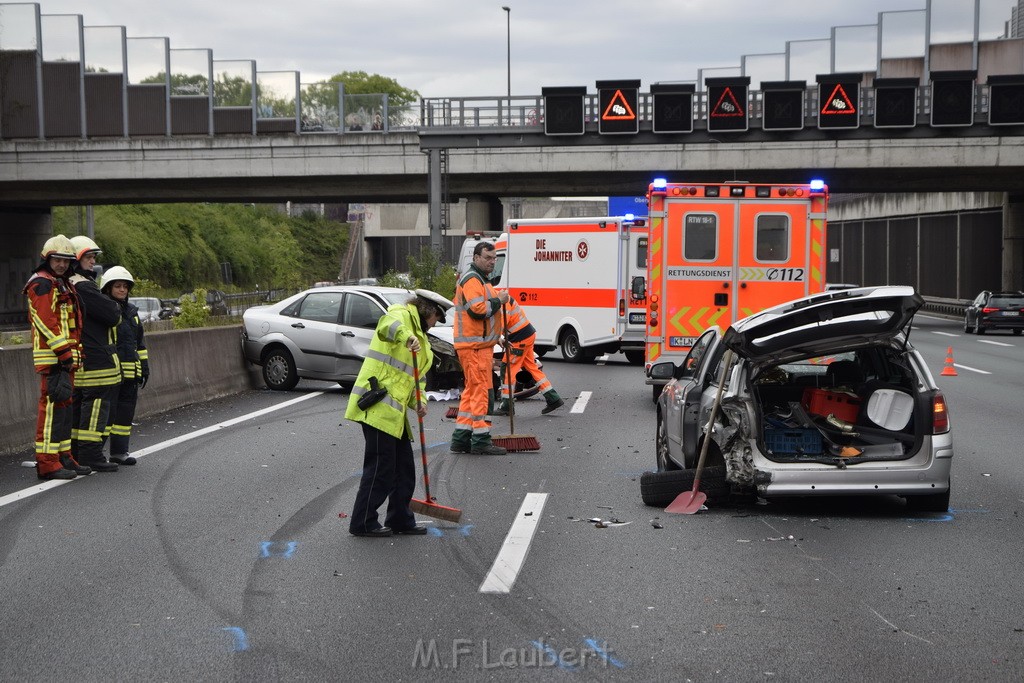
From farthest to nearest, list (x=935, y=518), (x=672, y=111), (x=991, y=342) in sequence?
(x=672, y=111) → (x=991, y=342) → (x=935, y=518)

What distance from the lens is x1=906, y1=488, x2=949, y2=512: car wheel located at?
841 cm

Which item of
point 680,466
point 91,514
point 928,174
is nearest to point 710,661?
point 680,466

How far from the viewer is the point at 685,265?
15.8 m

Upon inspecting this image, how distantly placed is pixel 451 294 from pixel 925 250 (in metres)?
32.7

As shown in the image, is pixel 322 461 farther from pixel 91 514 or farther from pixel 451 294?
pixel 451 294

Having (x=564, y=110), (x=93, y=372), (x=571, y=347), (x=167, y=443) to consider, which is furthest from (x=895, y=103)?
(x=93, y=372)

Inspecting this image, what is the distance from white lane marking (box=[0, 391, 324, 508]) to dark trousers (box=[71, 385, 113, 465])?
0.43 meters

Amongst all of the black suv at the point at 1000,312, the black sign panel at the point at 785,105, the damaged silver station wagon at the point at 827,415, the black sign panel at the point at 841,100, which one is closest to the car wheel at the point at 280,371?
the damaged silver station wagon at the point at 827,415

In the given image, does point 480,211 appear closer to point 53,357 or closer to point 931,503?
point 53,357

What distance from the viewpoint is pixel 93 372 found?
10453 millimetres

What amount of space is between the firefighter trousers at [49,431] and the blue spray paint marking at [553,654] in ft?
19.0

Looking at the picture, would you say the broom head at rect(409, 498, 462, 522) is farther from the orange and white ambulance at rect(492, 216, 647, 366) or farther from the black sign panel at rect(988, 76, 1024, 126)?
the black sign panel at rect(988, 76, 1024, 126)

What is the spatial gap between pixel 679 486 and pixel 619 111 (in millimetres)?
30188

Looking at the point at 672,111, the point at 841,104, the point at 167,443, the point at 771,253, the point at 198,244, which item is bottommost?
the point at 167,443
